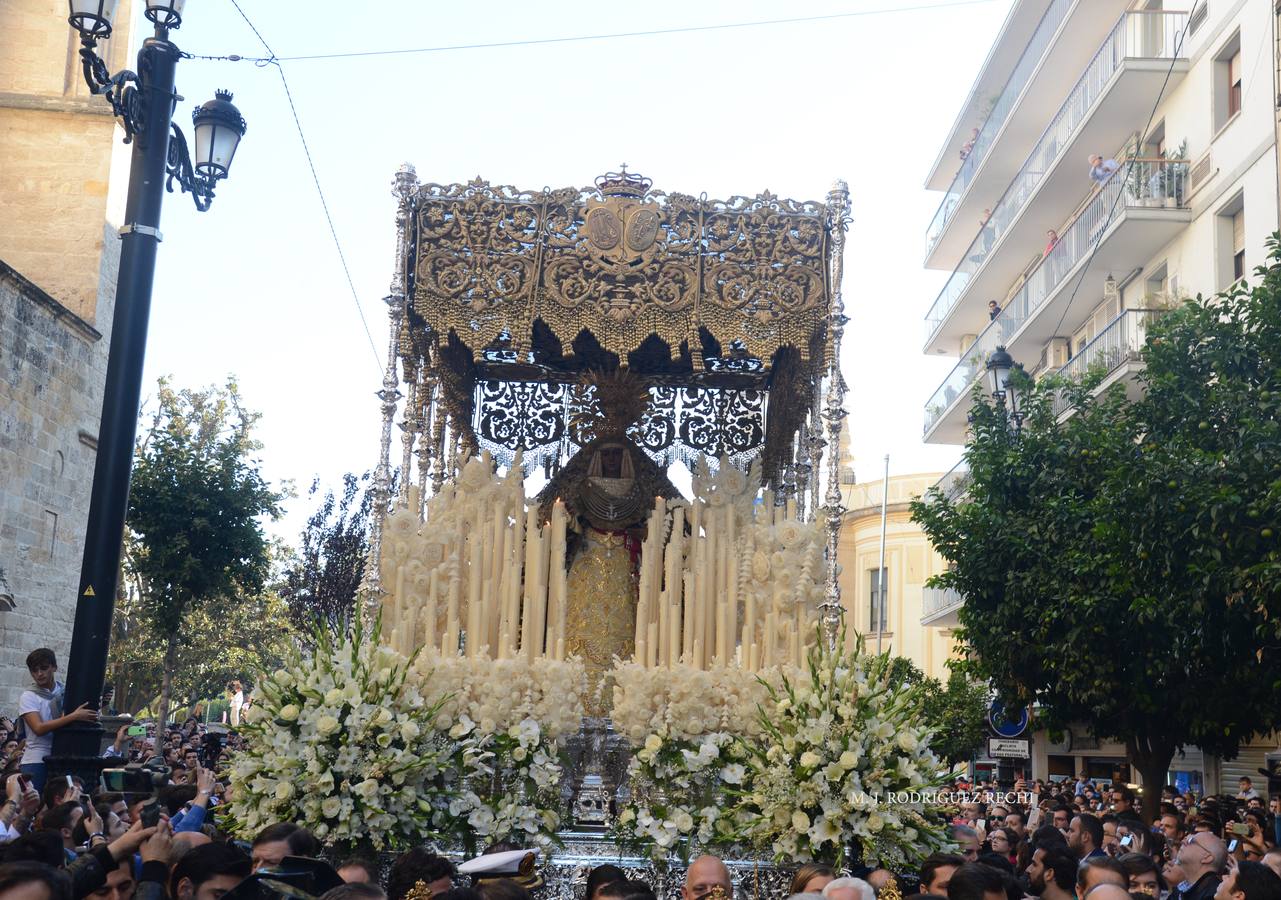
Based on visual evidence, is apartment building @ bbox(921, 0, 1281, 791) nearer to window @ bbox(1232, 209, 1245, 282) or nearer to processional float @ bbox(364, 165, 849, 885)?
window @ bbox(1232, 209, 1245, 282)

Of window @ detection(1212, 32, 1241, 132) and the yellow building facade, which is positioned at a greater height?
window @ detection(1212, 32, 1241, 132)

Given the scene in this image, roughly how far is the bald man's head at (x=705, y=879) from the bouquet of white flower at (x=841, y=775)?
1.40 metres

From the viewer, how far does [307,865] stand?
15.4 ft

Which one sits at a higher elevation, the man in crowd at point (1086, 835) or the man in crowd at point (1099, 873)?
the man in crowd at point (1099, 873)

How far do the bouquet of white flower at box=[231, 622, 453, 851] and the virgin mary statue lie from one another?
9.73 ft

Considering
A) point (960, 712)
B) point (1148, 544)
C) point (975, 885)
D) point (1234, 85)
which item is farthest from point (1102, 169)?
point (975, 885)

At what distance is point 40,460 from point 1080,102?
17.8 metres

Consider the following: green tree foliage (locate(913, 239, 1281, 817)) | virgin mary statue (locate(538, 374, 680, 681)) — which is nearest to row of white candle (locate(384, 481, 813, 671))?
virgin mary statue (locate(538, 374, 680, 681))

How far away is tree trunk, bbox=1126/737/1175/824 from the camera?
14953mm

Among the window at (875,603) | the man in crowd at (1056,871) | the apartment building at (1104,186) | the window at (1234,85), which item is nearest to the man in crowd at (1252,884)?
the man in crowd at (1056,871)

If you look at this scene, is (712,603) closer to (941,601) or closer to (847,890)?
(847,890)

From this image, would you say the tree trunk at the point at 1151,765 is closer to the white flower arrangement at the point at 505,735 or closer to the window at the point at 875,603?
the white flower arrangement at the point at 505,735

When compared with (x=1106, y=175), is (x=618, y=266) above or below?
below

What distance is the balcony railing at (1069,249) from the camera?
2158 cm
